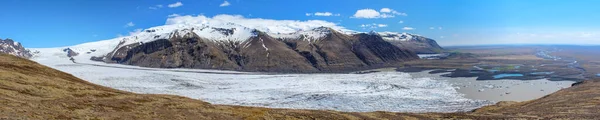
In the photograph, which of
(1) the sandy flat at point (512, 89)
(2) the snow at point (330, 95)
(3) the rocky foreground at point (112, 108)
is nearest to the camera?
(3) the rocky foreground at point (112, 108)

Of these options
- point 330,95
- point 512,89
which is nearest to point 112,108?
point 330,95

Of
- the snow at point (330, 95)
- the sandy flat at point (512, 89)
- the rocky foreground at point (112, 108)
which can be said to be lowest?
the sandy flat at point (512, 89)

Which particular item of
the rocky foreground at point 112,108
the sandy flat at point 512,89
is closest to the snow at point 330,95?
the sandy flat at point 512,89

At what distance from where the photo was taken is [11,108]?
2512 cm

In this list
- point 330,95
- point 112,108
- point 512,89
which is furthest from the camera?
point 512,89

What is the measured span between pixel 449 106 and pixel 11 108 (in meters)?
60.6

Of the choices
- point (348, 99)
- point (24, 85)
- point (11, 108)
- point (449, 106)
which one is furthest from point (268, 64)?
point (11, 108)

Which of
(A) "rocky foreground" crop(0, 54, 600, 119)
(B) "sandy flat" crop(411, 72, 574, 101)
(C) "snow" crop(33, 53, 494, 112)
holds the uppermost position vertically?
(A) "rocky foreground" crop(0, 54, 600, 119)

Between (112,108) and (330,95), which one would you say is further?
(330,95)

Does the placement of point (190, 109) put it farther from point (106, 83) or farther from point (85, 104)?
point (106, 83)

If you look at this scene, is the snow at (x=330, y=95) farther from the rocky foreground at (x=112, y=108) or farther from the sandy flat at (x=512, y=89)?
the rocky foreground at (x=112, y=108)

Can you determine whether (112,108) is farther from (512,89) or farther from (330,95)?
(512,89)

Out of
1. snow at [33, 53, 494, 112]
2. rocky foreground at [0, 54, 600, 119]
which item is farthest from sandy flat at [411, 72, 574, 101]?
rocky foreground at [0, 54, 600, 119]

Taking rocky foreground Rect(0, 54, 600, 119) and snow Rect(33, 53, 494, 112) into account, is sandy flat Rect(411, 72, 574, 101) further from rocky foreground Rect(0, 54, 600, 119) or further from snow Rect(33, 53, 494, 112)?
rocky foreground Rect(0, 54, 600, 119)
